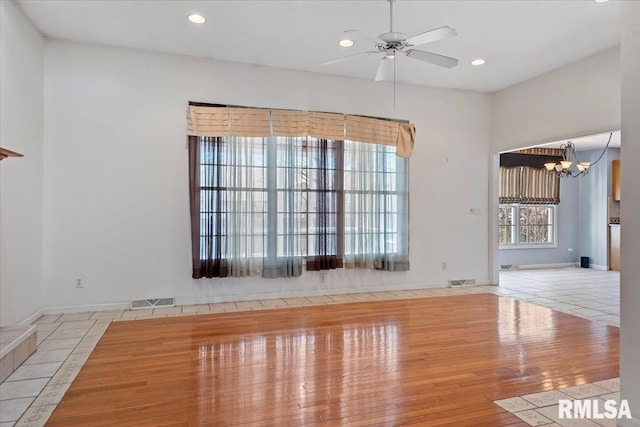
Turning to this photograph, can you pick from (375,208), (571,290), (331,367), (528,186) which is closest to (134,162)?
(375,208)

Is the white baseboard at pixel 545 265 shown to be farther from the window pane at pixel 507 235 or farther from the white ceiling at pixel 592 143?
the white ceiling at pixel 592 143

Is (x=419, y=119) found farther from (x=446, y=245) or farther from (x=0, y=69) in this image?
(x=0, y=69)

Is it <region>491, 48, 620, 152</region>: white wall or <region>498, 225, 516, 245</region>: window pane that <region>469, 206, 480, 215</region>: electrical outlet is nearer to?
<region>491, 48, 620, 152</region>: white wall

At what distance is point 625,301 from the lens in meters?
2.15

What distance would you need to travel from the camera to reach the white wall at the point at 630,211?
2102 millimetres

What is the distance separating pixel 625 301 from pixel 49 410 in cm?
350

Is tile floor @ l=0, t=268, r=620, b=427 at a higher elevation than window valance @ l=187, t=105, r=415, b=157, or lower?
lower

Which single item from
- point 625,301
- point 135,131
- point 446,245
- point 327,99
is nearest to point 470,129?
point 446,245

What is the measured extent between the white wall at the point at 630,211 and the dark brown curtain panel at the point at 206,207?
412cm

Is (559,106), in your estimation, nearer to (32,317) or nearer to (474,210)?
(474,210)

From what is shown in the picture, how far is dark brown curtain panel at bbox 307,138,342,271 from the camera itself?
212 inches

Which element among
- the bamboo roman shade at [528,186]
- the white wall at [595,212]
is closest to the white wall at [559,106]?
the bamboo roman shade at [528,186]

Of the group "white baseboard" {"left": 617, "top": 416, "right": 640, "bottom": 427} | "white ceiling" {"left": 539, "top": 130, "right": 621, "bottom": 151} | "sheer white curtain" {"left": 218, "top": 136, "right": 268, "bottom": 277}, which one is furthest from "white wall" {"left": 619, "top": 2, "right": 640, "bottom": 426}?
"white ceiling" {"left": 539, "top": 130, "right": 621, "bottom": 151}

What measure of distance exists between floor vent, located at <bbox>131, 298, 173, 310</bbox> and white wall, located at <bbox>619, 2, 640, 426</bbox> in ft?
15.0
